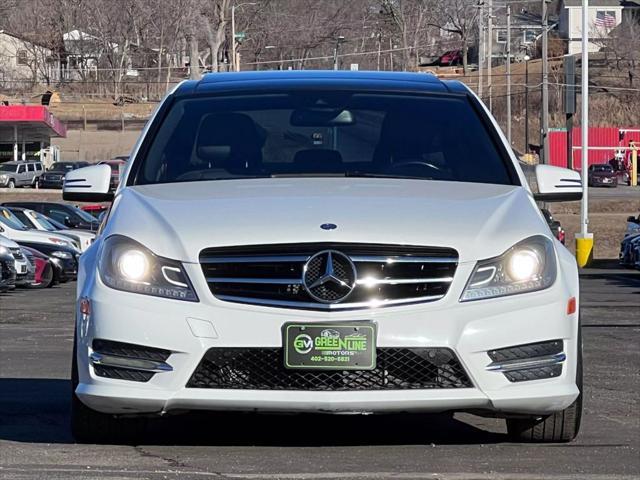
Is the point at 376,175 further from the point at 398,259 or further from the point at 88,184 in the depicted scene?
the point at 88,184

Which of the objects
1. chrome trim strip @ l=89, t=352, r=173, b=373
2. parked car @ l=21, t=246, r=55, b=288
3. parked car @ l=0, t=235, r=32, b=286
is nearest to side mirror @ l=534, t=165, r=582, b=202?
chrome trim strip @ l=89, t=352, r=173, b=373

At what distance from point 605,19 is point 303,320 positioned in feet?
371

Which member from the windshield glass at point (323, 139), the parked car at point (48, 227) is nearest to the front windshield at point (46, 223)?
the parked car at point (48, 227)

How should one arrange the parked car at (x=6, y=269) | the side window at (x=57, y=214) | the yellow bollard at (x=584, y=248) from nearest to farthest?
the parked car at (x=6, y=269) → the side window at (x=57, y=214) → the yellow bollard at (x=584, y=248)

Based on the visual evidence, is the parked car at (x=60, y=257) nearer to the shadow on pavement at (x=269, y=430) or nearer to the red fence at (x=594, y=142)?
the shadow on pavement at (x=269, y=430)

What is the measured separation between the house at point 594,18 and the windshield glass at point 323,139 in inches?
4166

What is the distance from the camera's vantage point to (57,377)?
10.2 meters

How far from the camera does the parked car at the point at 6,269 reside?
22156 millimetres

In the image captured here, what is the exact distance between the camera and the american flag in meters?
114

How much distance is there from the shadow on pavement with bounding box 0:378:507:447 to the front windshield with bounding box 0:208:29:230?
65.5 feet

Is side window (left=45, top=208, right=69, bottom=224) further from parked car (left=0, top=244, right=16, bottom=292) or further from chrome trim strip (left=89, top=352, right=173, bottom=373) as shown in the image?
chrome trim strip (left=89, top=352, right=173, bottom=373)

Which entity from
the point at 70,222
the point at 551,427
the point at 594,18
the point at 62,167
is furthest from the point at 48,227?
the point at 594,18

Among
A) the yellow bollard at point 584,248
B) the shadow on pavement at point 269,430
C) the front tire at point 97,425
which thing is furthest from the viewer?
the yellow bollard at point 584,248

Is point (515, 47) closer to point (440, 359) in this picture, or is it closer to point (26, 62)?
point (26, 62)
